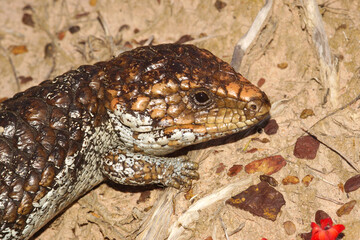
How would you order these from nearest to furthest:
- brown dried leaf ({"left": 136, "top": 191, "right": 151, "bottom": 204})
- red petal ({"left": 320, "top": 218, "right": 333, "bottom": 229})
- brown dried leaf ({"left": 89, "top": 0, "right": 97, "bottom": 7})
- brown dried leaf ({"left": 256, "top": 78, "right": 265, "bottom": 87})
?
1. red petal ({"left": 320, "top": 218, "right": 333, "bottom": 229})
2. brown dried leaf ({"left": 136, "top": 191, "right": 151, "bottom": 204})
3. brown dried leaf ({"left": 256, "top": 78, "right": 265, "bottom": 87})
4. brown dried leaf ({"left": 89, "top": 0, "right": 97, "bottom": 7})

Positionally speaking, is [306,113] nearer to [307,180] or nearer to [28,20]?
[307,180]

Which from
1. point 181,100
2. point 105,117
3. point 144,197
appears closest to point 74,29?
point 105,117

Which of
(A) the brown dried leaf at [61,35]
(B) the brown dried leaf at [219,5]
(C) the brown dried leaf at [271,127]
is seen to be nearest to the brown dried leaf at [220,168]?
(C) the brown dried leaf at [271,127]

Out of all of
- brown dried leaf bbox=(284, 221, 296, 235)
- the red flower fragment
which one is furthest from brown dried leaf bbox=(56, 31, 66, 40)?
the red flower fragment

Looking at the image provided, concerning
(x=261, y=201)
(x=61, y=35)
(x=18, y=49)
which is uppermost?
(x=261, y=201)

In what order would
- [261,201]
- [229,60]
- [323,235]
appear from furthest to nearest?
[229,60]
[261,201]
[323,235]

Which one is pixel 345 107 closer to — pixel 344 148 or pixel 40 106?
pixel 344 148

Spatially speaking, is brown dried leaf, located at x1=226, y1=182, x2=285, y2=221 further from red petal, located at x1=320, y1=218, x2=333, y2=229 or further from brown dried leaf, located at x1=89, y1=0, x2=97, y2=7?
brown dried leaf, located at x1=89, y1=0, x2=97, y2=7
